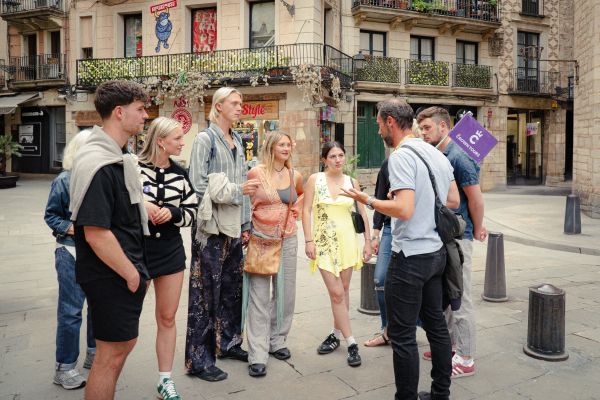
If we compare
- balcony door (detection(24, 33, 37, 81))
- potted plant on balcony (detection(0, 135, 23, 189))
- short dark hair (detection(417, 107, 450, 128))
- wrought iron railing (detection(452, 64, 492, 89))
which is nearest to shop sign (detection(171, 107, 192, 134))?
potted plant on balcony (detection(0, 135, 23, 189))

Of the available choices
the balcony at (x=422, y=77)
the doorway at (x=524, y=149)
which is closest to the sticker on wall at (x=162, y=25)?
the balcony at (x=422, y=77)

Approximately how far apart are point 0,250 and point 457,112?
2045 cm

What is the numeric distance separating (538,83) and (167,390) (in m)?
26.4

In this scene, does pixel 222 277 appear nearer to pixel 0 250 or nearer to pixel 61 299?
pixel 61 299

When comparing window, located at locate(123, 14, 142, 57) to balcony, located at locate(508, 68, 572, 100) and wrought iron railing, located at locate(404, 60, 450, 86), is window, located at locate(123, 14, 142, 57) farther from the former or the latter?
balcony, located at locate(508, 68, 572, 100)

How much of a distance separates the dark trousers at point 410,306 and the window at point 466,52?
915 inches

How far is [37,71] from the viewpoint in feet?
84.2

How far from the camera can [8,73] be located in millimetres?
26438

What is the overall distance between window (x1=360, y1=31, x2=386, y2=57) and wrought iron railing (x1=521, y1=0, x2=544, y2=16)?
7.83 meters

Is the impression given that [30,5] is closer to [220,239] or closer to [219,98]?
[219,98]

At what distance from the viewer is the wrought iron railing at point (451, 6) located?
22328 millimetres

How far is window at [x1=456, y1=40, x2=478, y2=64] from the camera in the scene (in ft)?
80.0

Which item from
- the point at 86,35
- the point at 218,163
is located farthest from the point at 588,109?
the point at 86,35

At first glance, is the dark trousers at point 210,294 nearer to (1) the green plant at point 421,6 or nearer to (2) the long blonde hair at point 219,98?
(2) the long blonde hair at point 219,98
